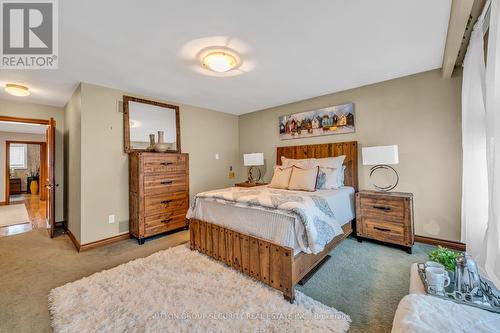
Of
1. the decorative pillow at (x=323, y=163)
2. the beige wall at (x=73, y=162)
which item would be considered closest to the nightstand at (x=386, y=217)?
the decorative pillow at (x=323, y=163)

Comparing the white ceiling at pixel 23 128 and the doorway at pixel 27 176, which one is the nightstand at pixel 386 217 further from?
the white ceiling at pixel 23 128

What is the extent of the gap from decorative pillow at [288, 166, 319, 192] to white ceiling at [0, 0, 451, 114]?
1.34m

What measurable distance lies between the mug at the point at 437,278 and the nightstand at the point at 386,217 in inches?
52.7

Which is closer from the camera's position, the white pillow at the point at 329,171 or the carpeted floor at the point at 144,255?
the carpeted floor at the point at 144,255

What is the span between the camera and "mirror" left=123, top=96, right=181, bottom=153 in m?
3.32

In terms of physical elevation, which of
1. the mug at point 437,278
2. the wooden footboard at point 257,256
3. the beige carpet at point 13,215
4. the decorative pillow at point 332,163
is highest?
the decorative pillow at point 332,163

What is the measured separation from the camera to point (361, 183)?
11.0 ft

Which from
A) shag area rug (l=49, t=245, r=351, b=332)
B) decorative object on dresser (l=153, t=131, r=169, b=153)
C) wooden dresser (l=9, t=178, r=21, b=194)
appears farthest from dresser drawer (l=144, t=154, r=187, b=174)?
wooden dresser (l=9, t=178, r=21, b=194)

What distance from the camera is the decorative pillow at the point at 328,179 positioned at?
3014 mm

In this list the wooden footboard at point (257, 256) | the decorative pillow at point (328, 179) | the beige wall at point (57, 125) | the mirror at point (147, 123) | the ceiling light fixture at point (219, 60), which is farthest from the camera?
the beige wall at point (57, 125)

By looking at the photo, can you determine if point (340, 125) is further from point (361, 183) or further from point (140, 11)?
point (140, 11)

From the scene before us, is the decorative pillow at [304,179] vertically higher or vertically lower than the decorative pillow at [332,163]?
lower

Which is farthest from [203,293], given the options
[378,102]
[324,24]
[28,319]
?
[378,102]

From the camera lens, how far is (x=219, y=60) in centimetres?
224
